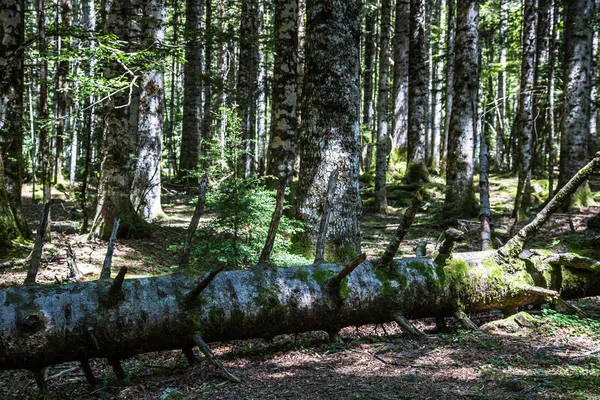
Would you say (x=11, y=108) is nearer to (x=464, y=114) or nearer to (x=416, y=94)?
(x=464, y=114)

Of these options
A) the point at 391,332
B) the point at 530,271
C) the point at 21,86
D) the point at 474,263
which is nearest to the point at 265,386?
the point at 391,332

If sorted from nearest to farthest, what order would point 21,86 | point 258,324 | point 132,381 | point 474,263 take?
point 132,381
point 258,324
point 474,263
point 21,86

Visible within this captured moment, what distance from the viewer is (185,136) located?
18125 millimetres

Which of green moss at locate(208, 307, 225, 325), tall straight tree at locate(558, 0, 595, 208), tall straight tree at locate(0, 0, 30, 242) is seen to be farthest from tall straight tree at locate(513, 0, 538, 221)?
tall straight tree at locate(0, 0, 30, 242)

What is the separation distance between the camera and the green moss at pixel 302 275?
13.7ft

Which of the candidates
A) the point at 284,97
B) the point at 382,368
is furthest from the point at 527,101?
the point at 382,368

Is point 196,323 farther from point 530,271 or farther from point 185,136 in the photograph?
point 185,136

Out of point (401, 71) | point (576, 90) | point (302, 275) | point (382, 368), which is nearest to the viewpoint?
point (382, 368)

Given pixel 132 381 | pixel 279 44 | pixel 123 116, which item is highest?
pixel 279 44

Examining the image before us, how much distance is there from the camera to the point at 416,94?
54.0ft

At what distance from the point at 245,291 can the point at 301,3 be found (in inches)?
627

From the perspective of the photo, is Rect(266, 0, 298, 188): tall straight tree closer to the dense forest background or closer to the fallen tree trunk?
the dense forest background

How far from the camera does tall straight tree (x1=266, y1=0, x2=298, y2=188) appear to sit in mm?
9312

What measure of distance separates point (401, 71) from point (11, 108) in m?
13.5
